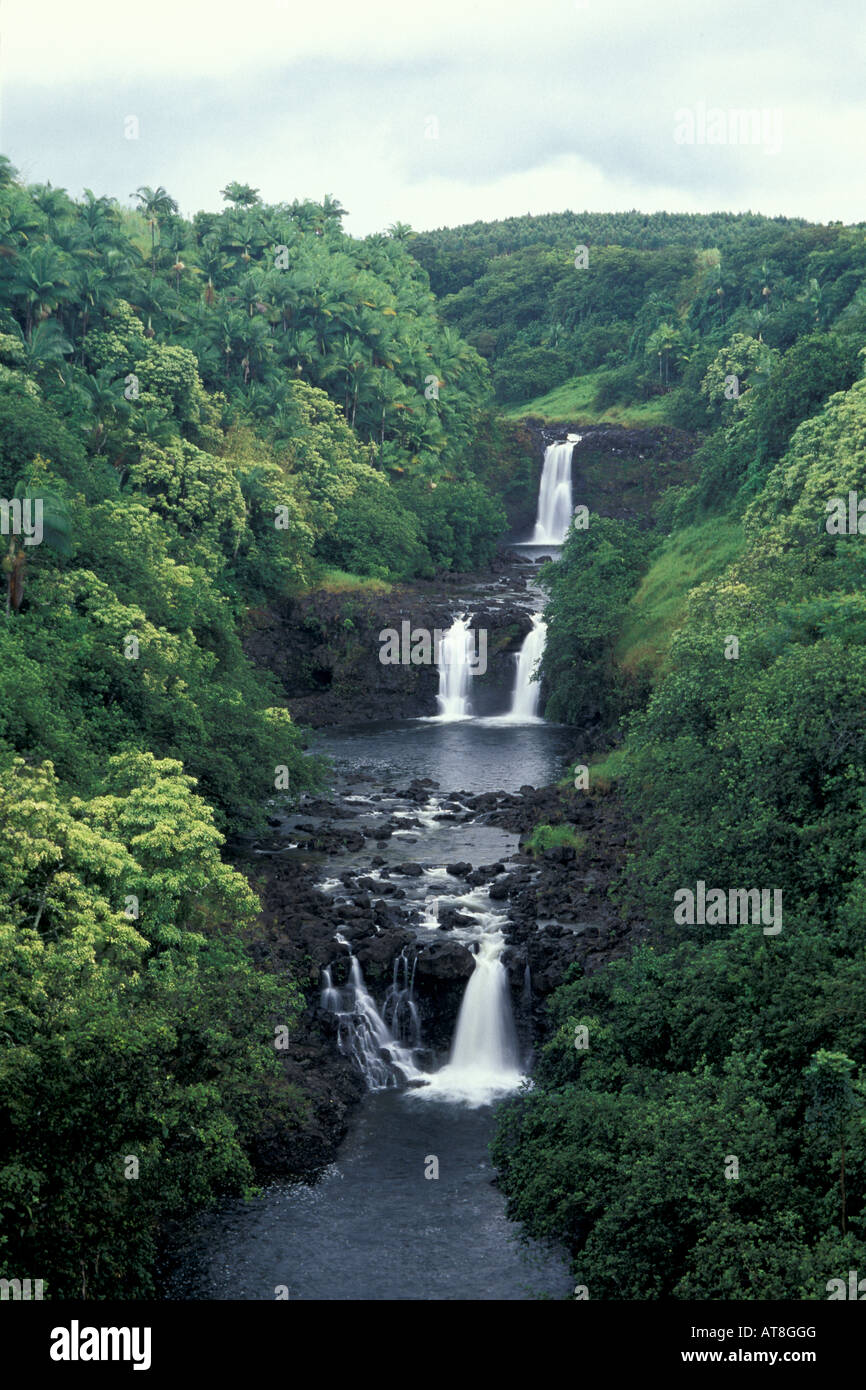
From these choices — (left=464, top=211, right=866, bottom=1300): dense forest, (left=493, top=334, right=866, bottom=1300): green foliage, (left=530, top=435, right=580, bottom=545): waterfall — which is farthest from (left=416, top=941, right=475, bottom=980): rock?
(left=530, top=435, right=580, bottom=545): waterfall

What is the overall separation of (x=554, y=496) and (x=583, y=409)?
48.5 feet

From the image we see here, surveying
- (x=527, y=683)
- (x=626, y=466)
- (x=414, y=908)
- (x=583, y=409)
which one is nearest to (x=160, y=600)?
(x=414, y=908)

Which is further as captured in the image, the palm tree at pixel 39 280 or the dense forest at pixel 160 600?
the palm tree at pixel 39 280

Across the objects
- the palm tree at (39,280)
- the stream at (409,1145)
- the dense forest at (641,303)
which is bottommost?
the stream at (409,1145)

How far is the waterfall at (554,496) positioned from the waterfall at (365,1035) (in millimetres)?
59753

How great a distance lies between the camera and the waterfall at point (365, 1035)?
94.6 feet

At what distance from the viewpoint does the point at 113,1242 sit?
60.4 feet

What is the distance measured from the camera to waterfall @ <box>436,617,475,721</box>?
58.0m

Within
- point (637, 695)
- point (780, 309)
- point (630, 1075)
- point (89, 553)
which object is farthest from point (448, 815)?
point (780, 309)

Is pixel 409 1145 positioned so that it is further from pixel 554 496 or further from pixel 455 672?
pixel 554 496

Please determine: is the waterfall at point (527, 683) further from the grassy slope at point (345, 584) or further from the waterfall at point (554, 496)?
the waterfall at point (554, 496)

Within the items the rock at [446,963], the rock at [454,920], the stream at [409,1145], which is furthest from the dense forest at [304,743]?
the rock at [454,920]

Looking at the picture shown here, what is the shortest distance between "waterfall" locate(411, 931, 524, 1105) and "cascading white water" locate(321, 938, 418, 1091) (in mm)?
812

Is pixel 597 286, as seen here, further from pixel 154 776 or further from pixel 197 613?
pixel 154 776
